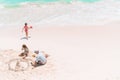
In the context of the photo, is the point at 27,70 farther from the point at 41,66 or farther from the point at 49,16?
the point at 49,16

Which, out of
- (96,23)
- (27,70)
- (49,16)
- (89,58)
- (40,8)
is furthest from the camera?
(40,8)

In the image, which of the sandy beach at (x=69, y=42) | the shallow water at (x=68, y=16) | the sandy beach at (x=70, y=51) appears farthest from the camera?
the shallow water at (x=68, y=16)

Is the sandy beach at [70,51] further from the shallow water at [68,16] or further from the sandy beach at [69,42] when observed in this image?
the shallow water at [68,16]

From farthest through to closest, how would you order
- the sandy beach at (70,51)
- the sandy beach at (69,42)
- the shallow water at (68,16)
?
1. the shallow water at (68,16)
2. the sandy beach at (69,42)
3. the sandy beach at (70,51)

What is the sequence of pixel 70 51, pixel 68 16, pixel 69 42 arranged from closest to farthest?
pixel 70 51 → pixel 69 42 → pixel 68 16

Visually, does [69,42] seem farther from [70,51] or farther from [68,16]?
[68,16]

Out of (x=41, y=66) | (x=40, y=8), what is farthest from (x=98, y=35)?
(x=40, y=8)

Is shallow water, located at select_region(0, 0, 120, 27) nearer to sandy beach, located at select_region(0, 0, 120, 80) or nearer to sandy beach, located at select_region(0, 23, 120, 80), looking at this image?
sandy beach, located at select_region(0, 0, 120, 80)

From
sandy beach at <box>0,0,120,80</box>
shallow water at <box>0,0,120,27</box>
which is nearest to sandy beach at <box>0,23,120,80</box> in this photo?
sandy beach at <box>0,0,120,80</box>

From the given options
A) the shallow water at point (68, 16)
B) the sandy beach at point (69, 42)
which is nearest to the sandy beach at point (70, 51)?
the sandy beach at point (69, 42)

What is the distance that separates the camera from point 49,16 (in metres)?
24.4

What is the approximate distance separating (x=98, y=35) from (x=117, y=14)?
668 cm

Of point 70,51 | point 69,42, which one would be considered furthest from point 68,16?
point 70,51

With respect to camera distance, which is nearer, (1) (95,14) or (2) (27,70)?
(2) (27,70)
